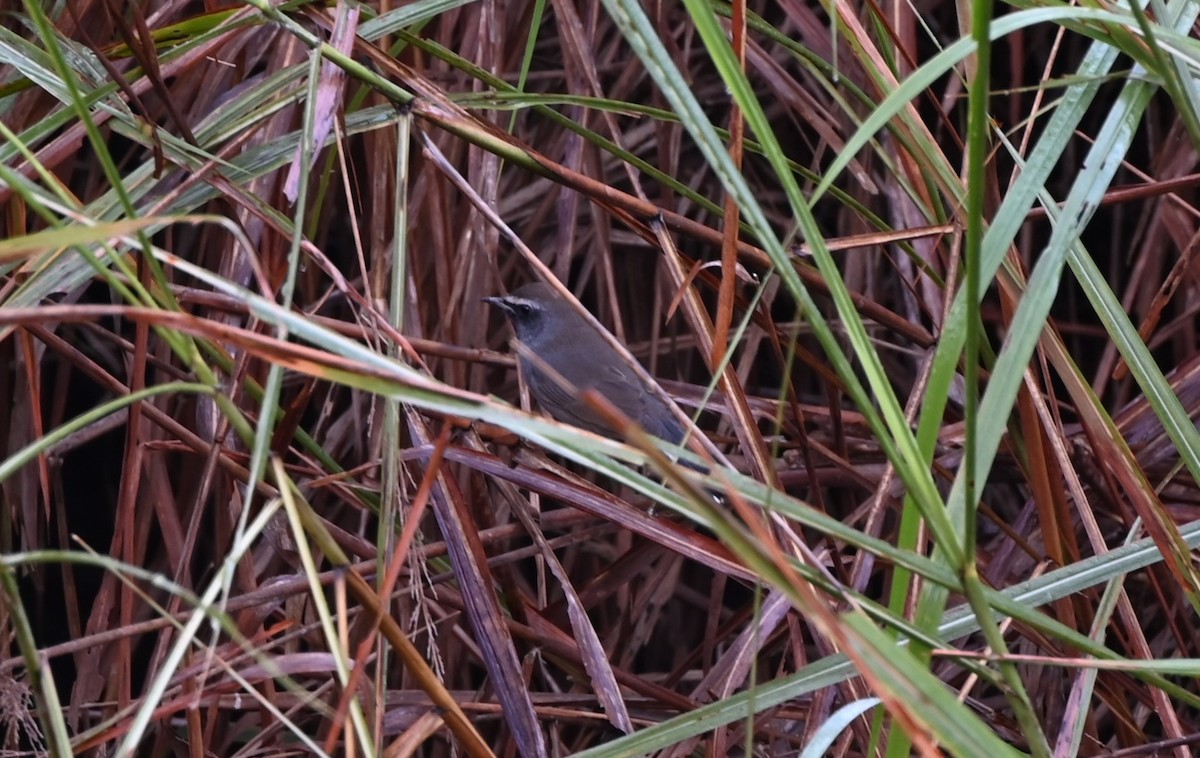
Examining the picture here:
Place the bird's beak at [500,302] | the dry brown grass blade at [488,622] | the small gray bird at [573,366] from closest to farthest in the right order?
the dry brown grass blade at [488,622]
the bird's beak at [500,302]
the small gray bird at [573,366]

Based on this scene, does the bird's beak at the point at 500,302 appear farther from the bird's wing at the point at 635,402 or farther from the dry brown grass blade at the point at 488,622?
the dry brown grass blade at the point at 488,622

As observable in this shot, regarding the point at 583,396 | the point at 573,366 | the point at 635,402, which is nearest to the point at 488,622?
the point at 583,396

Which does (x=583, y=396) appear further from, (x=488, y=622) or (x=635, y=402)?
(x=635, y=402)

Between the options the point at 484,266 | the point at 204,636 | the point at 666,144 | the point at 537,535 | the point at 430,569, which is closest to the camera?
the point at 537,535

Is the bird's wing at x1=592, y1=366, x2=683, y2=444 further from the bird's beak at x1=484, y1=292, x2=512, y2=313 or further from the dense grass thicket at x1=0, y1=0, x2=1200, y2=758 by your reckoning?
the bird's beak at x1=484, y1=292, x2=512, y2=313

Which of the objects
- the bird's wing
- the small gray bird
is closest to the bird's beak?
the small gray bird

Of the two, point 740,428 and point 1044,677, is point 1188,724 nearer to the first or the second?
point 1044,677

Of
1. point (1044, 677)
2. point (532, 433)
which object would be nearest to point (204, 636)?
point (532, 433)

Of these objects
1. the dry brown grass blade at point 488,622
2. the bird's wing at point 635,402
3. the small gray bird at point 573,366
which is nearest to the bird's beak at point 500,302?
the small gray bird at point 573,366

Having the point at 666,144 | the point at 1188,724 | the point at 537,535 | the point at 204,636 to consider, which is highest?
the point at 666,144
